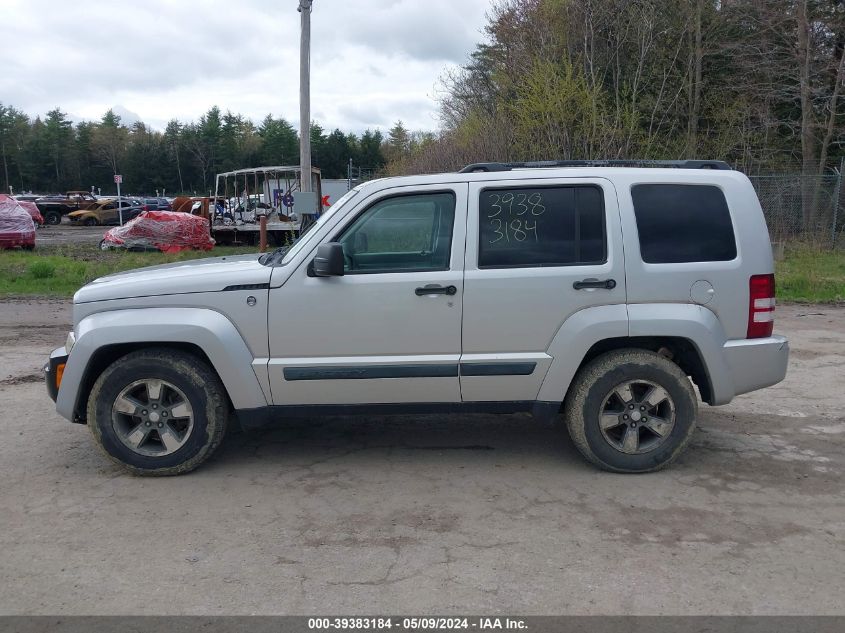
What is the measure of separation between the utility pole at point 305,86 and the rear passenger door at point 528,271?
11.3 m

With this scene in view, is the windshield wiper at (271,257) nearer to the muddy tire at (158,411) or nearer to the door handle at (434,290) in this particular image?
the muddy tire at (158,411)

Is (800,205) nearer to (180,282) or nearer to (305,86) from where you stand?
(305,86)

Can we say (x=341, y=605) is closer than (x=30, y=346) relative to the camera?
Yes

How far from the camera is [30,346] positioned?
951 centimetres

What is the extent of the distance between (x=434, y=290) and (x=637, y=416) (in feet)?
5.20

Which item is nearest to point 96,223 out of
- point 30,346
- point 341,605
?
point 30,346

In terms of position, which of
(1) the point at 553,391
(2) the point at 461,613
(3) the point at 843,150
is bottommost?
(2) the point at 461,613

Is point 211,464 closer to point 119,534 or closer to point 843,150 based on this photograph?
point 119,534

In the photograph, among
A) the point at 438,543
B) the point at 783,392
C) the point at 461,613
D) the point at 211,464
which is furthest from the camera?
the point at 783,392

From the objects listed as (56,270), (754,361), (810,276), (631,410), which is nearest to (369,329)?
(631,410)

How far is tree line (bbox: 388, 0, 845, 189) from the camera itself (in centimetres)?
2083

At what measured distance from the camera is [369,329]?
A: 4867 millimetres

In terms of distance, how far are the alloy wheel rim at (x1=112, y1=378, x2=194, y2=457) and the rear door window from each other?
2.19 meters

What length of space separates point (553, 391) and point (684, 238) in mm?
1320
